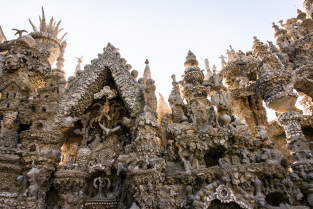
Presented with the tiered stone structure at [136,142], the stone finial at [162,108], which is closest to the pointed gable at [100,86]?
the tiered stone structure at [136,142]

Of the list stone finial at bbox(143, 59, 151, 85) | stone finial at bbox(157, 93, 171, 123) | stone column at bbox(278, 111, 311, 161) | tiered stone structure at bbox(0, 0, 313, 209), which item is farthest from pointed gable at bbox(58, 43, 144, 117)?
stone column at bbox(278, 111, 311, 161)

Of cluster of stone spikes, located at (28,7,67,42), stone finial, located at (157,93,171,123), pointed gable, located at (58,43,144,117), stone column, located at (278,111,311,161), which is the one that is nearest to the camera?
stone column, located at (278,111,311,161)

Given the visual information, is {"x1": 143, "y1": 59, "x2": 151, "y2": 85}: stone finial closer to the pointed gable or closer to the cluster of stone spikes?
the pointed gable

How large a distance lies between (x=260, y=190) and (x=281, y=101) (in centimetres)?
344

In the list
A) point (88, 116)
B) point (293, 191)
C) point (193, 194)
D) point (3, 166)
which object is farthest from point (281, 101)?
point (3, 166)

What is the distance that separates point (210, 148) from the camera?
21.6 feet

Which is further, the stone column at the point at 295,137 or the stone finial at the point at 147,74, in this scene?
the stone finial at the point at 147,74

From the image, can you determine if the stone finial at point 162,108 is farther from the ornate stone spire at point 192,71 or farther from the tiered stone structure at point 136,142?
the ornate stone spire at point 192,71

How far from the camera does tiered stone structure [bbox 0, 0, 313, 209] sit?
5.76 meters

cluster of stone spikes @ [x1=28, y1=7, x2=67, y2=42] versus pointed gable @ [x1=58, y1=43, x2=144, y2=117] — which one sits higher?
cluster of stone spikes @ [x1=28, y1=7, x2=67, y2=42]

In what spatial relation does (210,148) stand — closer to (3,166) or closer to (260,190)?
(260,190)

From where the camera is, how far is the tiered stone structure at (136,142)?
5.76m

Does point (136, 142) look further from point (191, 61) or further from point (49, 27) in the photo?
point (49, 27)

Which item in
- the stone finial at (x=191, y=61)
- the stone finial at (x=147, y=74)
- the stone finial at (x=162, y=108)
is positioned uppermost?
the stone finial at (x=191, y=61)
